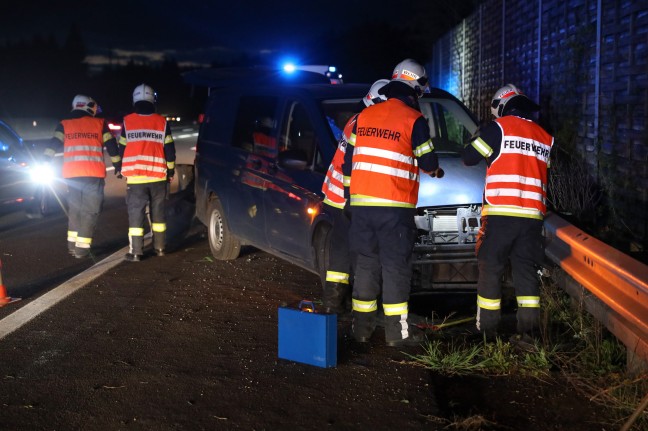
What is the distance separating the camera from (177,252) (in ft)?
33.8

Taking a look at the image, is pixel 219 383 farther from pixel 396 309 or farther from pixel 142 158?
pixel 142 158

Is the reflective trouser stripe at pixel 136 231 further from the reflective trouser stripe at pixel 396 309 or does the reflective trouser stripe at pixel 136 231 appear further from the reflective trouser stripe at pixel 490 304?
the reflective trouser stripe at pixel 490 304

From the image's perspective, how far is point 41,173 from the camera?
12.8 metres

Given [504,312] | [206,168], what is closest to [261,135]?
[206,168]

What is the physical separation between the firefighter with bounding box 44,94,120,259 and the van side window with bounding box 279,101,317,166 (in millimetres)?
2792

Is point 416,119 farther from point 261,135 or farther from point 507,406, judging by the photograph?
point 261,135

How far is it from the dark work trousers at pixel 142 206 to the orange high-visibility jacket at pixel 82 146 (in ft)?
2.01

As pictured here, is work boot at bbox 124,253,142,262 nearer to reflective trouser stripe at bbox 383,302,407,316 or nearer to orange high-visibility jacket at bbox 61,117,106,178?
orange high-visibility jacket at bbox 61,117,106,178

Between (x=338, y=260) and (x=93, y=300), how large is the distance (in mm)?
2415

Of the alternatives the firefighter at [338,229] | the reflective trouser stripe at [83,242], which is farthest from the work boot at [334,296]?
the reflective trouser stripe at [83,242]

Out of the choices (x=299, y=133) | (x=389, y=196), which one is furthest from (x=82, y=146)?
(x=389, y=196)

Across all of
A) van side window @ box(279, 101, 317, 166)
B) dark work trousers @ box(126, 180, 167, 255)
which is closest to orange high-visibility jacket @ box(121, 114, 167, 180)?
dark work trousers @ box(126, 180, 167, 255)

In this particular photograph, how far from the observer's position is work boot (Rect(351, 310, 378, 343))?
6.43 m

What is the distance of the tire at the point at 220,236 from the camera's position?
9.49m
